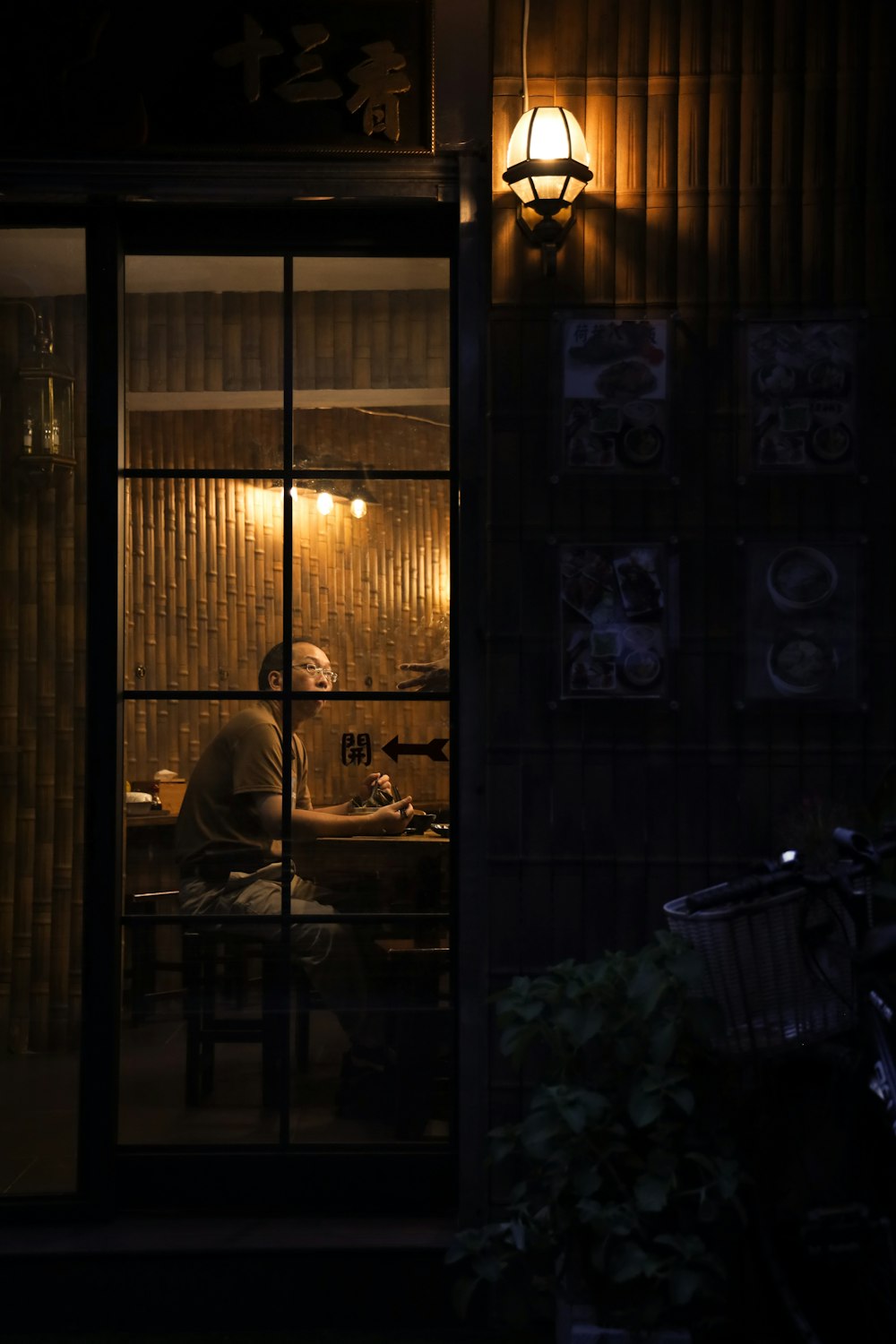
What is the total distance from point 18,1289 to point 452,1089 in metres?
1.44

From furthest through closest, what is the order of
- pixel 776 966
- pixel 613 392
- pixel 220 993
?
pixel 220 993
pixel 613 392
pixel 776 966

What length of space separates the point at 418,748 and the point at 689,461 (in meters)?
1.28

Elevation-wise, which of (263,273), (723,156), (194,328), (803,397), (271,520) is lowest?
(271,520)

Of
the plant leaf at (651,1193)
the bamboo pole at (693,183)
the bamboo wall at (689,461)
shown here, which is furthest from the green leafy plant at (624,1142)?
the bamboo pole at (693,183)

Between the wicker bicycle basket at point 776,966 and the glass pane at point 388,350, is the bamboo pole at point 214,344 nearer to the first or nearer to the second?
the glass pane at point 388,350

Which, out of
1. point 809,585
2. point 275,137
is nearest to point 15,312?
point 275,137

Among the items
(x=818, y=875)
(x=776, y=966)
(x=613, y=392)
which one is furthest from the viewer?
(x=613, y=392)

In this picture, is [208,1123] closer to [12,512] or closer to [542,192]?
[12,512]

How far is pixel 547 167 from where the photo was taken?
3.82 m

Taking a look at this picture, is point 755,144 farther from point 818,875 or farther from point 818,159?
point 818,875

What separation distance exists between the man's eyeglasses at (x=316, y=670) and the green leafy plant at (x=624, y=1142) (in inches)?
52.1

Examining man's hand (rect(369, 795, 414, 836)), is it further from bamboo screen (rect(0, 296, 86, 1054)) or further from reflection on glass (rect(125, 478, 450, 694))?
bamboo screen (rect(0, 296, 86, 1054))

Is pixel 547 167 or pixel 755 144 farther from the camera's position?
pixel 755 144

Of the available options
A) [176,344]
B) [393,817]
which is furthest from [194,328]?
[393,817]
